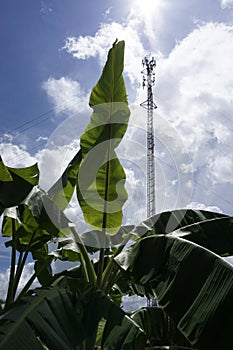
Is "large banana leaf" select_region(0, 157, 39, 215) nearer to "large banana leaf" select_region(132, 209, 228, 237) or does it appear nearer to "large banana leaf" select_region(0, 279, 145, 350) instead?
"large banana leaf" select_region(0, 279, 145, 350)

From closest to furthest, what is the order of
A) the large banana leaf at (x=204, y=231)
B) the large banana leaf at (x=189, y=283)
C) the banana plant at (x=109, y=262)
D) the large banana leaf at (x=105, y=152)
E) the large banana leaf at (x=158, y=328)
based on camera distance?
the large banana leaf at (x=189, y=283), the banana plant at (x=109, y=262), the large banana leaf at (x=204, y=231), the large banana leaf at (x=105, y=152), the large banana leaf at (x=158, y=328)

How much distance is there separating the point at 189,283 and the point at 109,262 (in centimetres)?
103

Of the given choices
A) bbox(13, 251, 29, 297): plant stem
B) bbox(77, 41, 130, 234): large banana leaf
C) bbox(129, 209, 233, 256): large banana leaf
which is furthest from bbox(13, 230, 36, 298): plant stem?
bbox(129, 209, 233, 256): large banana leaf

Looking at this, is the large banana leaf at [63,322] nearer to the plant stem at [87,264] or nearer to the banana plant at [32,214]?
the plant stem at [87,264]

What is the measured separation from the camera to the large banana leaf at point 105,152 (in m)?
3.52

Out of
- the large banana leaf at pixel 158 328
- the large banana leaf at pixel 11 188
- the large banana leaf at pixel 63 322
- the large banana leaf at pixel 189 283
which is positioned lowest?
the large banana leaf at pixel 158 328

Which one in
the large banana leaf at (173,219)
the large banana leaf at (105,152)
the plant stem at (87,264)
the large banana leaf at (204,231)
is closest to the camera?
the large banana leaf at (204,231)

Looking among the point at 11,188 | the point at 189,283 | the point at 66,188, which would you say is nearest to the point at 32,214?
the point at 11,188

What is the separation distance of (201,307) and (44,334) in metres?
0.89

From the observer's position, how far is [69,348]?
208 cm

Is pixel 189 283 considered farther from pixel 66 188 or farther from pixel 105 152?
pixel 66 188

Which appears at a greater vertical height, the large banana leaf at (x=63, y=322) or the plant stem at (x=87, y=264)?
the plant stem at (x=87, y=264)

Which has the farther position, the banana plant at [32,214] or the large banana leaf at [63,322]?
the banana plant at [32,214]

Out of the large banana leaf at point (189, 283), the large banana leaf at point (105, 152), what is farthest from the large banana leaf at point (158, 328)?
the large banana leaf at point (189, 283)
